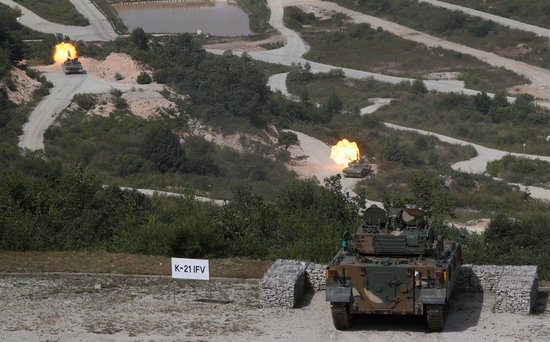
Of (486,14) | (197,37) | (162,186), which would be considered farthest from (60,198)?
(486,14)

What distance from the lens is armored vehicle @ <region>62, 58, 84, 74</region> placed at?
92.2 metres

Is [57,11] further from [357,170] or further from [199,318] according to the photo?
[199,318]

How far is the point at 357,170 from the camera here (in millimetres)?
75500

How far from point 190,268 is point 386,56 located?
98.7 meters

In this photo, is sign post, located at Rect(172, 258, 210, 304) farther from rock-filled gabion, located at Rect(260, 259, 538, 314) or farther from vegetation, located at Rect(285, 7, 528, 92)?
vegetation, located at Rect(285, 7, 528, 92)

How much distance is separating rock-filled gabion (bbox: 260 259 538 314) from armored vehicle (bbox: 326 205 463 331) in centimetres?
174

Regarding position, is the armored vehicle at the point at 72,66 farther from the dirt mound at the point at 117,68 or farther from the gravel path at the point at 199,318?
the gravel path at the point at 199,318

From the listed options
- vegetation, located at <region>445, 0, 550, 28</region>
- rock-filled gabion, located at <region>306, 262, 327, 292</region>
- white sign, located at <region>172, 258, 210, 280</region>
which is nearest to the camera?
white sign, located at <region>172, 258, 210, 280</region>

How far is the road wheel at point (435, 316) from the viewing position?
26391 mm

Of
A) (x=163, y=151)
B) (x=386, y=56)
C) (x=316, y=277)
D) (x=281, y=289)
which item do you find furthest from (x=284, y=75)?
(x=281, y=289)

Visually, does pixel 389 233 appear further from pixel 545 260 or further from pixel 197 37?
pixel 197 37

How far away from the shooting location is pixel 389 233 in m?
28.0

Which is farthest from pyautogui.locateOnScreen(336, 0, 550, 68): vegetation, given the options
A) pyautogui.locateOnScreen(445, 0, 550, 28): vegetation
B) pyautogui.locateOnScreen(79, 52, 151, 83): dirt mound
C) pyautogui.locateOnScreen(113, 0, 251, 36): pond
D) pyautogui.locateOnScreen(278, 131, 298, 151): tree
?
pyautogui.locateOnScreen(79, 52, 151, 83): dirt mound

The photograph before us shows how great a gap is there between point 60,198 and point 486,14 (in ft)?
328
